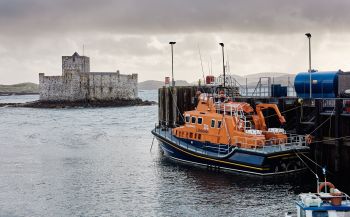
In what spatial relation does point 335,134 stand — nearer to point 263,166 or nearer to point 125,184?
point 263,166

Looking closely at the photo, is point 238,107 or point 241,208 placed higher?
point 238,107

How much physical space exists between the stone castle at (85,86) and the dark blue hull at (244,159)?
77.6 meters

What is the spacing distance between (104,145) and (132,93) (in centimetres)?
7014

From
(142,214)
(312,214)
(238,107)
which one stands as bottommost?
(142,214)

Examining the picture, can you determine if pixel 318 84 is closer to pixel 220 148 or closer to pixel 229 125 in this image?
pixel 229 125

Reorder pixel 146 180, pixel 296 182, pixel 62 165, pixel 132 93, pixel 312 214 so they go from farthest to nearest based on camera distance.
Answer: pixel 132 93 → pixel 62 165 → pixel 146 180 → pixel 296 182 → pixel 312 214

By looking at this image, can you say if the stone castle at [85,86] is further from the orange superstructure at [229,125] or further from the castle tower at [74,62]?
the orange superstructure at [229,125]

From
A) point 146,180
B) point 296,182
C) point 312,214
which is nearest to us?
point 312,214

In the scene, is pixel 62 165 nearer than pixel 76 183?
No

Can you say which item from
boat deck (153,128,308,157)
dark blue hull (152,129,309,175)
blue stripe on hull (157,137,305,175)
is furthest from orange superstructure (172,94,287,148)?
blue stripe on hull (157,137,305,175)

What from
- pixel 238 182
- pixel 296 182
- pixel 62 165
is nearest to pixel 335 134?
pixel 296 182

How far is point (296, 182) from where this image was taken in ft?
89.5

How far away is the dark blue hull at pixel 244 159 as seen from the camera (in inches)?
1104

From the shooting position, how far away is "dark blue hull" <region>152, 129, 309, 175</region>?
28031 millimetres
